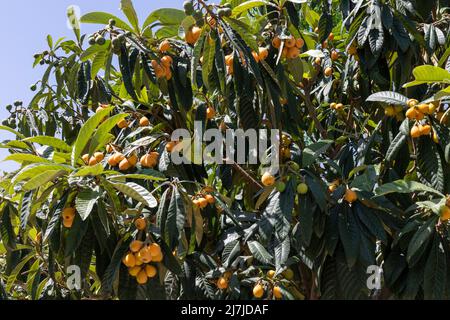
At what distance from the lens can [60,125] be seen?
313 cm

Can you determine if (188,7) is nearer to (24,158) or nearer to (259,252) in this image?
(24,158)

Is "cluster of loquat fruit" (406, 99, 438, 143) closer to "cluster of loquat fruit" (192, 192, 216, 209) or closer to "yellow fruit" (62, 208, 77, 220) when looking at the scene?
"cluster of loquat fruit" (192, 192, 216, 209)

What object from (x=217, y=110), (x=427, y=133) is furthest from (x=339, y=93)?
(x=427, y=133)

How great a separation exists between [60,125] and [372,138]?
1.74 metres

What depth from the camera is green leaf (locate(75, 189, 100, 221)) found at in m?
1.60

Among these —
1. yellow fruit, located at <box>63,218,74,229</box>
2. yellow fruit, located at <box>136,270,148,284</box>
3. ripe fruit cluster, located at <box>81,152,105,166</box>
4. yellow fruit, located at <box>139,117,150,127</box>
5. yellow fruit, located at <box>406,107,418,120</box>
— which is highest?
yellow fruit, located at <box>406,107,418,120</box>

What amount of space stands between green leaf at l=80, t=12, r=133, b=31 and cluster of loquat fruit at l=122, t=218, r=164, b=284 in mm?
853

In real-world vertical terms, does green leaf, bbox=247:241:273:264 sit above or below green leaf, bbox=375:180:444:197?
below

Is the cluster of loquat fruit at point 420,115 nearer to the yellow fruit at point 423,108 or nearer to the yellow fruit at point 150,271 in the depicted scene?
the yellow fruit at point 423,108

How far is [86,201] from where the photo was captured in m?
1.65

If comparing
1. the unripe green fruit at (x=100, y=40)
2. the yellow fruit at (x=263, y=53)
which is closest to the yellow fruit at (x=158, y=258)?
the yellow fruit at (x=263, y=53)


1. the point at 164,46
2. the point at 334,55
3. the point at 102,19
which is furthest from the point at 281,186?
the point at 334,55

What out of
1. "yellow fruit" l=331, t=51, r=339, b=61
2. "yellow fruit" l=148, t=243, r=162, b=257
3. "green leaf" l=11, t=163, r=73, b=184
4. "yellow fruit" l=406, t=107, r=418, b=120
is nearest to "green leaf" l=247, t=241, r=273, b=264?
"yellow fruit" l=148, t=243, r=162, b=257
